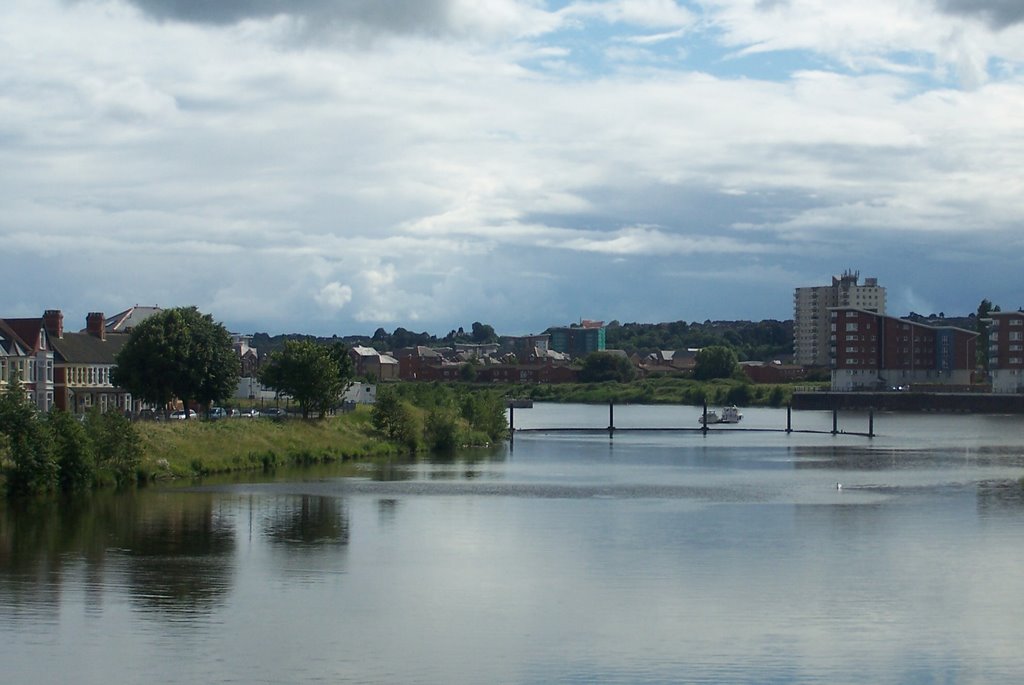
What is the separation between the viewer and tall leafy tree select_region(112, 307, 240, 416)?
265 feet

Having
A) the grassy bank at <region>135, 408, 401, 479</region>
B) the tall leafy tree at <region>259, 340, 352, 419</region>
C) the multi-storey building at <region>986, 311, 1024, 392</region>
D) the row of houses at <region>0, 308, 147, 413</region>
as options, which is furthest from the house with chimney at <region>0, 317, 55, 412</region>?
the multi-storey building at <region>986, 311, 1024, 392</region>

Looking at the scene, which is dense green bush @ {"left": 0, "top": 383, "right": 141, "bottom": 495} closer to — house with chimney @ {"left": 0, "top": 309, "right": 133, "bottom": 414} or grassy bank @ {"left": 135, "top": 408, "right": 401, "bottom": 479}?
grassy bank @ {"left": 135, "top": 408, "right": 401, "bottom": 479}

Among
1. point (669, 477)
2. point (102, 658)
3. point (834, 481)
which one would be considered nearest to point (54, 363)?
point (669, 477)

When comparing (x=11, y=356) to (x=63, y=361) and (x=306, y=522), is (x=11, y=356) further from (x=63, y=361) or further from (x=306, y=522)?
(x=306, y=522)

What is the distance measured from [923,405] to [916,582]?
156 metres

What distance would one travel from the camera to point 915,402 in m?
191

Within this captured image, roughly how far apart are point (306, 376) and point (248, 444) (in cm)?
1296

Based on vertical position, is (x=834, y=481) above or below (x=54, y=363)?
below

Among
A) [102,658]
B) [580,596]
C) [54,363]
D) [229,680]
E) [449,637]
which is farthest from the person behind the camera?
[54,363]

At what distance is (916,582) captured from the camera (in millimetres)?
40031

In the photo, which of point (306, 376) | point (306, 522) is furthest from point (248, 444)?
point (306, 522)

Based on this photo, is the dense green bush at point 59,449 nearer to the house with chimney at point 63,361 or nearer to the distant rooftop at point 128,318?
the house with chimney at point 63,361

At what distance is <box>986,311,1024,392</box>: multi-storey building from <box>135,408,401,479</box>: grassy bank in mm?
122311

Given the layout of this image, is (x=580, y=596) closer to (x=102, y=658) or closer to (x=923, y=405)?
(x=102, y=658)
